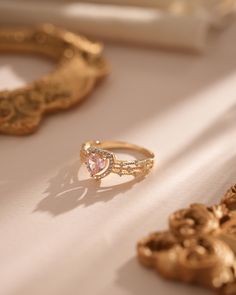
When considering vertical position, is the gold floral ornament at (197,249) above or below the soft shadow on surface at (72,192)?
below

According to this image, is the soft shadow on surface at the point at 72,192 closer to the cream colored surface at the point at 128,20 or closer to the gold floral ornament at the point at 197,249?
the gold floral ornament at the point at 197,249

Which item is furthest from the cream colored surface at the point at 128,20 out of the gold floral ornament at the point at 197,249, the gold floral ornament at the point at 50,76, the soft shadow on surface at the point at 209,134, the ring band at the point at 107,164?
the gold floral ornament at the point at 197,249

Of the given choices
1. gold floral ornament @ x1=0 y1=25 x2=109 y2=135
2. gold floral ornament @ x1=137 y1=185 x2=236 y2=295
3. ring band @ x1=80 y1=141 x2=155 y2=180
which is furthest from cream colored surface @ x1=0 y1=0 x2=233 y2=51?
gold floral ornament @ x1=137 y1=185 x2=236 y2=295

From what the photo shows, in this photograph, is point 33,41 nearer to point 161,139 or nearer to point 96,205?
point 161,139

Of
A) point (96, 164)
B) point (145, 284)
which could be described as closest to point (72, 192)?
point (96, 164)


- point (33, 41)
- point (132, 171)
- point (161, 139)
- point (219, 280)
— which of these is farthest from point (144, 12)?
point (219, 280)

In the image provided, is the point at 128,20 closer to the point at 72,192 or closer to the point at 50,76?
the point at 50,76
